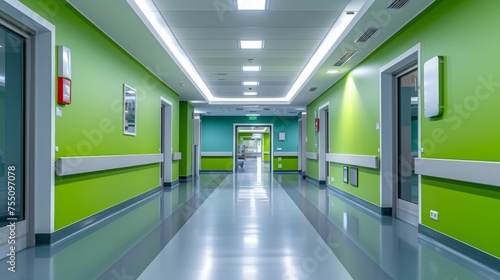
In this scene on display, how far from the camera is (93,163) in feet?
15.9

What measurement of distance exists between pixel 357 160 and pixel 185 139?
7.18 metres

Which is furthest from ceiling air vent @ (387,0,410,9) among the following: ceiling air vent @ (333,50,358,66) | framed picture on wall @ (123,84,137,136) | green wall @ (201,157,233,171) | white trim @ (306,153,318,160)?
green wall @ (201,157,233,171)

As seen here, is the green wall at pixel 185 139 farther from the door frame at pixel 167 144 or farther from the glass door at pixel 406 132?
the glass door at pixel 406 132

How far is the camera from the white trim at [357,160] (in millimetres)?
6082

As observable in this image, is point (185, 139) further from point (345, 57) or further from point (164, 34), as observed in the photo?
point (345, 57)

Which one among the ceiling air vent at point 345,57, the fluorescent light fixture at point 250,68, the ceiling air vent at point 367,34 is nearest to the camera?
the ceiling air vent at point 367,34

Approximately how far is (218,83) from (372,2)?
6.71 meters

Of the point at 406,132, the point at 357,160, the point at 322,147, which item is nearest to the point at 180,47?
the point at 357,160

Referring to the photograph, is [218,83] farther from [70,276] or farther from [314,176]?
[70,276]

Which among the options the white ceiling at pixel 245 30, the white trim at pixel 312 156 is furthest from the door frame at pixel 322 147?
the white ceiling at pixel 245 30

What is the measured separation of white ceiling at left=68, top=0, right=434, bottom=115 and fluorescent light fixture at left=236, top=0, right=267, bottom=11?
0.10 meters

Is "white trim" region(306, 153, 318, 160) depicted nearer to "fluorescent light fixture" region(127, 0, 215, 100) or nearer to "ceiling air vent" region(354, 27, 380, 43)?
"fluorescent light fixture" region(127, 0, 215, 100)

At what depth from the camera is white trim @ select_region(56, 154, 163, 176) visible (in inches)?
161

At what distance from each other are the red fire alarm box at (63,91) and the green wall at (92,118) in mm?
168
